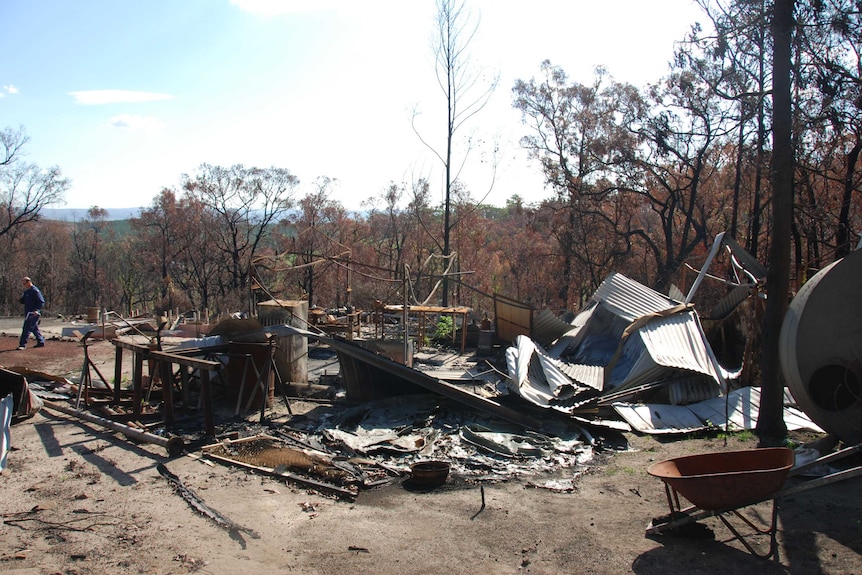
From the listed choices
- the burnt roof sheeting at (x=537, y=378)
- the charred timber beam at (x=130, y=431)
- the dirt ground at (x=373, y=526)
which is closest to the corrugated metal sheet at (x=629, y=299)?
the burnt roof sheeting at (x=537, y=378)

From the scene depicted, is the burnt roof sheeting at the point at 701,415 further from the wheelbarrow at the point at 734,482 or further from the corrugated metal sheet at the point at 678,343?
the wheelbarrow at the point at 734,482

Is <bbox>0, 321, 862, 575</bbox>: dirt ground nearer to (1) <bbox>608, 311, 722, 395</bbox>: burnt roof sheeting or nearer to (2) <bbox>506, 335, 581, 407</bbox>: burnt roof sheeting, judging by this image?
(2) <bbox>506, 335, 581, 407</bbox>: burnt roof sheeting

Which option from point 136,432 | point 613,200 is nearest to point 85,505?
point 136,432

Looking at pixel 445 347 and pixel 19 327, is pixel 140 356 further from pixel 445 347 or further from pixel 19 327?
pixel 19 327

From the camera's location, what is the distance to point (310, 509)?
663cm

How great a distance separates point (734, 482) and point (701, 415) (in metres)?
5.41

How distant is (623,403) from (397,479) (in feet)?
15.0

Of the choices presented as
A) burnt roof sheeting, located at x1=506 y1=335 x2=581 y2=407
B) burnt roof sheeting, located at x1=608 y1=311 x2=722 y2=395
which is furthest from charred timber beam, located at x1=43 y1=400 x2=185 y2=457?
burnt roof sheeting, located at x1=608 y1=311 x2=722 y2=395

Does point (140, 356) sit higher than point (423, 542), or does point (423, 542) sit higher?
point (140, 356)

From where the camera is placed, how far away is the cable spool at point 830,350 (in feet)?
24.6

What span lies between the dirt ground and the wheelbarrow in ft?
0.67

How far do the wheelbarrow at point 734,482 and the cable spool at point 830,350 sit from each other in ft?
7.71

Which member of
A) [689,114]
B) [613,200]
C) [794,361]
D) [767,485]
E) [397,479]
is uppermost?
[689,114]

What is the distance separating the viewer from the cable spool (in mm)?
7500
